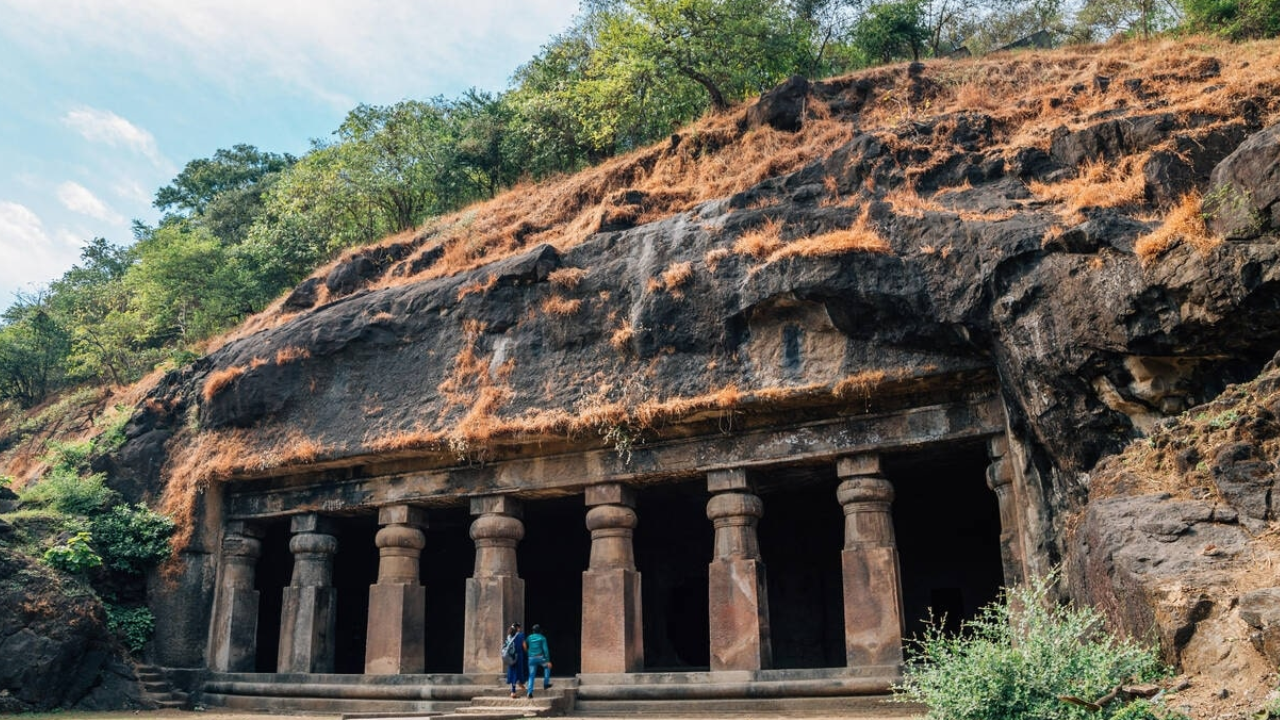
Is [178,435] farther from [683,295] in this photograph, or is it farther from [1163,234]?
[1163,234]

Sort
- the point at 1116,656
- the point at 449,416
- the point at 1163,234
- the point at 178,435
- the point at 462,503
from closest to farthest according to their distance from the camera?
the point at 1116,656, the point at 1163,234, the point at 449,416, the point at 462,503, the point at 178,435

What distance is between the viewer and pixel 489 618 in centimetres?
1286

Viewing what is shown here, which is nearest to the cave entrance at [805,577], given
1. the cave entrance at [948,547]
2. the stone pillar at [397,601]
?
the cave entrance at [948,547]

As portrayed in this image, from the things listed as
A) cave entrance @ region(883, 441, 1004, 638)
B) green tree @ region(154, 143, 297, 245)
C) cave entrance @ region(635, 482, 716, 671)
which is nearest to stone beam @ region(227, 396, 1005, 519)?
cave entrance @ region(883, 441, 1004, 638)

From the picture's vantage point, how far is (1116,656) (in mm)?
5566

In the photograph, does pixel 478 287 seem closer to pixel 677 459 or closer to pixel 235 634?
pixel 677 459

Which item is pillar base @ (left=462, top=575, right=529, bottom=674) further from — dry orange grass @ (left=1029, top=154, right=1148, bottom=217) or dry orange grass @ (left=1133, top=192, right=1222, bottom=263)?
dry orange grass @ (left=1133, top=192, right=1222, bottom=263)

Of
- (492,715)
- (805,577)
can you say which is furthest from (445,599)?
(492,715)

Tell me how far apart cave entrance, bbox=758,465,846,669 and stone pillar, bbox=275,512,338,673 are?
6688 mm

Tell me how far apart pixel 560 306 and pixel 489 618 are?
164 inches

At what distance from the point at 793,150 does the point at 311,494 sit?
29.1 feet

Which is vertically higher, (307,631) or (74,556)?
(74,556)

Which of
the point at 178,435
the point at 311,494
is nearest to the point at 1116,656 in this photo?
the point at 311,494

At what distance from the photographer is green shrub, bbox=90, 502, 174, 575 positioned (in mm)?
14633
